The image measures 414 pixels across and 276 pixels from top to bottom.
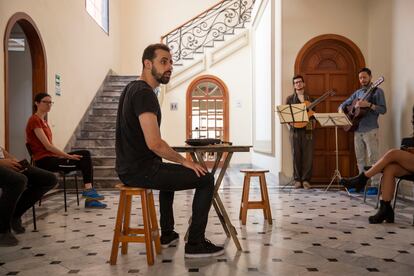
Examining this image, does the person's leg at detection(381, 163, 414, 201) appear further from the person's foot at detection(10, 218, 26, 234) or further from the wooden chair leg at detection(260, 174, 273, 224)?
the person's foot at detection(10, 218, 26, 234)

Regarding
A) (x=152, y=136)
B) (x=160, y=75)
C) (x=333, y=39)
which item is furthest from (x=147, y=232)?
(x=333, y=39)

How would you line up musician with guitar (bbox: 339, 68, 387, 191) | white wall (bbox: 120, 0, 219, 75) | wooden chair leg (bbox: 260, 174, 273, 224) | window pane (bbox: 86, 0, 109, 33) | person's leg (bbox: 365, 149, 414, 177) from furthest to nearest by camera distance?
white wall (bbox: 120, 0, 219, 75) < window pane (bbox: 86, 0, 109, 33) < musician with guitar (bbox: 339, 68, 387, 191) < wooden chair leg (bbox: 260, 174, 273, 224) < person's leg (bbox: 365, 149, 414, 177)

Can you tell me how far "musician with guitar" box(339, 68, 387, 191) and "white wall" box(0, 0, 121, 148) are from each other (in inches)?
182

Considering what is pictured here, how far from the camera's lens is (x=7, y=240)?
3.39 m

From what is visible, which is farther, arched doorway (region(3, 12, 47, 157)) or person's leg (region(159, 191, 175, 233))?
arched doorway (region(3, 12, 47, 157))

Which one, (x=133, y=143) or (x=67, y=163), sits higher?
(x=133, y=143)

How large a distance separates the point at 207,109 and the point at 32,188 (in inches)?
313

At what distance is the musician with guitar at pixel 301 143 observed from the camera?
6.59m

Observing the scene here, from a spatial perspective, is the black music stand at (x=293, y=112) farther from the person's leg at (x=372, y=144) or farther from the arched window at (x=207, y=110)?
the arched window at (x=207, y=110)

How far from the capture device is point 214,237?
359 cm

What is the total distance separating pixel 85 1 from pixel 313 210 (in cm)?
659

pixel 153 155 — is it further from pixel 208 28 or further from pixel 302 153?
pixel 208 28

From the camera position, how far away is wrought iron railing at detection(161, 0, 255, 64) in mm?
11367

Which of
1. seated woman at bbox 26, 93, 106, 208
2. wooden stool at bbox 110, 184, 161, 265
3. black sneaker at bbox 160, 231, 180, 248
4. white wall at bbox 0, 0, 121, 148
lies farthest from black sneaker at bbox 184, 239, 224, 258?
white wall at bbox 0, 0, 121, 148
